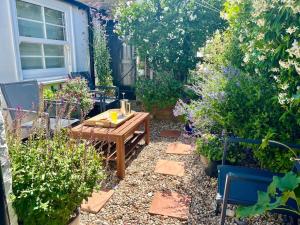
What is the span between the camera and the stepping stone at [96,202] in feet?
7.23

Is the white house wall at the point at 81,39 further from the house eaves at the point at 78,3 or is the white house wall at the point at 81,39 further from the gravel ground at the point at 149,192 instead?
the gravel ground at the point at 149,192

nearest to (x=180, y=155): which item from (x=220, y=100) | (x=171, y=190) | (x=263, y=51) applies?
(x=171, y=190)

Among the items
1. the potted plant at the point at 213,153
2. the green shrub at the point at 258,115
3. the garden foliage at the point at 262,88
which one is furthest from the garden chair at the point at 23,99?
the green shrub at the point at 258,115

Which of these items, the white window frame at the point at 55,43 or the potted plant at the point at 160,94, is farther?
the potted plant at the point at 160,94

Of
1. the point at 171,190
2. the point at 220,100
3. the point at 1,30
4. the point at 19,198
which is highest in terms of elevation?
the point at 1,30

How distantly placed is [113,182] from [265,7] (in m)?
2.17

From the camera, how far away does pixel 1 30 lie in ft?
11.7

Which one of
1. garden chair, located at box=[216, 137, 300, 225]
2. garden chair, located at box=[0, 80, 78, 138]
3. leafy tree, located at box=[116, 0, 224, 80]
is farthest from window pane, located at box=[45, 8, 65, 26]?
garden chair, located at box=[216, 137, 300, 225]

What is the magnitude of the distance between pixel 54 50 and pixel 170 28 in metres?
2.37

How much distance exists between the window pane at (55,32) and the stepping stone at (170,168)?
10.9 feet

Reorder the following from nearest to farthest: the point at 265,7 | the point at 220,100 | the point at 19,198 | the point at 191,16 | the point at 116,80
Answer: the point at 19,198 → the point at 265,7 → the point at 220,100 → the point at 191,16 → the point at 116,80

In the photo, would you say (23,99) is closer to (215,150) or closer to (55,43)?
(55,43)

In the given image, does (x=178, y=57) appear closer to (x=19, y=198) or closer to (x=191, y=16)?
(x=191, y=16)

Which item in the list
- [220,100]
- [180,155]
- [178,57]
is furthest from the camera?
[178,57]
